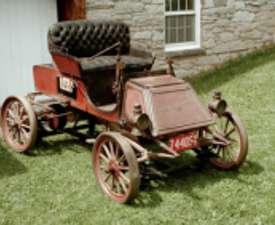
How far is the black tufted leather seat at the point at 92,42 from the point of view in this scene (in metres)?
6.71

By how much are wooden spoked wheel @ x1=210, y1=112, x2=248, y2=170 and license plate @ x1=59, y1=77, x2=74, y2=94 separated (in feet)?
5.91

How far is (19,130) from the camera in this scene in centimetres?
689

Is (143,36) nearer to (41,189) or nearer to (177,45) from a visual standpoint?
(177,45)

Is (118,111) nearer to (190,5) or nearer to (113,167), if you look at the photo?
(113,167)

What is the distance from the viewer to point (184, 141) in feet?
18.1

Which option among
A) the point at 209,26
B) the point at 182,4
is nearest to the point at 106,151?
the point at 182,4

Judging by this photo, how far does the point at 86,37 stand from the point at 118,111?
5.67 ft

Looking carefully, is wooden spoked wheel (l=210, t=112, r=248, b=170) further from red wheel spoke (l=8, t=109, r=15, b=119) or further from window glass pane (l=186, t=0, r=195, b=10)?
window glass pane (l=186, t=0, r=195, b=10)

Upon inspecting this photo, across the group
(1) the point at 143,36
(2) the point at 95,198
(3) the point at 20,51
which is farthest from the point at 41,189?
(1) the point at 143,36

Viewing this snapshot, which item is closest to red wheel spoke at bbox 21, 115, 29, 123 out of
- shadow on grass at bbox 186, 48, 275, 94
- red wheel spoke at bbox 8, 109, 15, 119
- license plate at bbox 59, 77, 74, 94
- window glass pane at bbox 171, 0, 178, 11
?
red wheel spoke at bbox 8, 109, 15, 119

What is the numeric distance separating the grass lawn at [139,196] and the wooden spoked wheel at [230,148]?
12 cm

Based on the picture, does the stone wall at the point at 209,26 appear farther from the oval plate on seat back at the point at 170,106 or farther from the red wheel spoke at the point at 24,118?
the oval plate on seat back at the point at 170,106

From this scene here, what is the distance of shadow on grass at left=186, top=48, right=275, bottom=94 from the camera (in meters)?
10.1

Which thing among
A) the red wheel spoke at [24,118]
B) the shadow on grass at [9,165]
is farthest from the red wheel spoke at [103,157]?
the red wheel spoke at [24,118]
